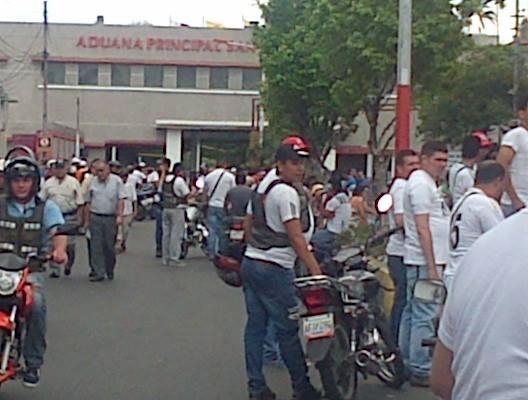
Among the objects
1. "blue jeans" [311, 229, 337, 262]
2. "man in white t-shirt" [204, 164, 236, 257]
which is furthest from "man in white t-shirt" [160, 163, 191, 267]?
"blue jeans" [311, 229, 337, 262]

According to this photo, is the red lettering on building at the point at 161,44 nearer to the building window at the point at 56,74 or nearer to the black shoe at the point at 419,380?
the building window at the point at 56,74

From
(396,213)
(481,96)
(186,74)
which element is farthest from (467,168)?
(186,74)

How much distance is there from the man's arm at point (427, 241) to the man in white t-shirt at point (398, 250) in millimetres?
615

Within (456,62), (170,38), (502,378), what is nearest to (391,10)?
(456,62)

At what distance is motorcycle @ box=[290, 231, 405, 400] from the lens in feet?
26.6

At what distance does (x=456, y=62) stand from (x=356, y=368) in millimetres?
24012

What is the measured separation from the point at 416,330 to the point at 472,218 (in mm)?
1740

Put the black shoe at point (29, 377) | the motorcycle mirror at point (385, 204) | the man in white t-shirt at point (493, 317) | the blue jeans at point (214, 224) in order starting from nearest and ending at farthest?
the man in white t-shirt at point (493, 317), the black shoe at point (29, 377), the motorcycle mirror at point (385, 204), the blue jeans at point (214, 224)

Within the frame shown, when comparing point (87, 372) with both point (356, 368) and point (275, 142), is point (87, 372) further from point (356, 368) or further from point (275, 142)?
point (275, 142)

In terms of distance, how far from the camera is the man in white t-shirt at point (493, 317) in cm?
276

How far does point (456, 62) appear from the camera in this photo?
31.8m

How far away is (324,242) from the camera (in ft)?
47.4

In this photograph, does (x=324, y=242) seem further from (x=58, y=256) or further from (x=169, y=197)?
(x=169, y=197)

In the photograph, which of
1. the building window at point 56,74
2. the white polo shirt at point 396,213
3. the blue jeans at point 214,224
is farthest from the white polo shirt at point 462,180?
the building window at point 56,74
